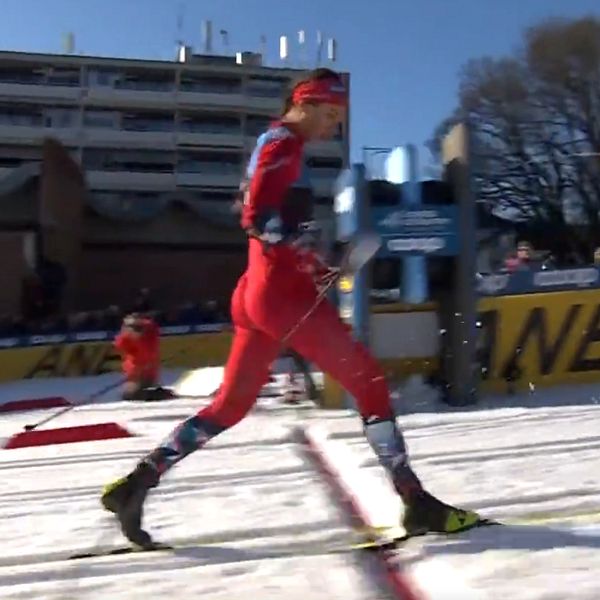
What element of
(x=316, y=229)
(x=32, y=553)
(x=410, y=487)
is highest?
(x=316, y=229)

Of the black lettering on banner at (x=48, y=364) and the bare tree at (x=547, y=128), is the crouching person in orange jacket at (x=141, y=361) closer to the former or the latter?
the black lettering on banner at (x=48, y=364)

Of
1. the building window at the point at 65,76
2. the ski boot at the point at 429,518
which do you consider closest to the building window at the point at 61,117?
the building window at the point at 65,76

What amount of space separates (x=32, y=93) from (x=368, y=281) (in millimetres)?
55379

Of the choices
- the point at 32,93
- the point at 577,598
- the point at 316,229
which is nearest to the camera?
the point at 577,598

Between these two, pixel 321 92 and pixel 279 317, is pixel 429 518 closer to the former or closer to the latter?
pixel 279 317

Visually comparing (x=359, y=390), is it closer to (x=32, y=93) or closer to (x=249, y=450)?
(x=249, y=450)

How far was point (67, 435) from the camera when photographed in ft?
21.9

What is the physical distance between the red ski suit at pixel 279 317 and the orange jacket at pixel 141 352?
6.81 meters

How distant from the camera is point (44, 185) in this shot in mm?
25844

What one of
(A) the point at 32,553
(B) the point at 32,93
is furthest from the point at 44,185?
(B) the point at 32,93

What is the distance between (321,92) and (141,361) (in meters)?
7.24

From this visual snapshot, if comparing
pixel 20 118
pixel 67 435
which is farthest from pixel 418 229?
pixel 20 118

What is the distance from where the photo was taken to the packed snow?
291cm

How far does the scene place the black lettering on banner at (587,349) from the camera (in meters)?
8.46
